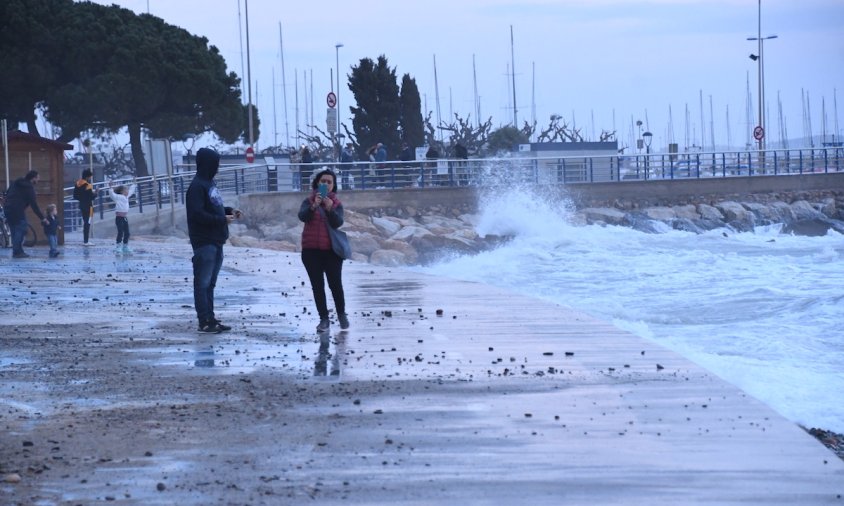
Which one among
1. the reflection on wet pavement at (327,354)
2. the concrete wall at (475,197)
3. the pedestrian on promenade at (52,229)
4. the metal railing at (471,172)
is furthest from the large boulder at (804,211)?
the reflection on wet pavement at (327,354)

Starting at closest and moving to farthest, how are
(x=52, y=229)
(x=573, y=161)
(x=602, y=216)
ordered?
(x=52, y=229)
(x=602, y=216)
(x=573, y=161)

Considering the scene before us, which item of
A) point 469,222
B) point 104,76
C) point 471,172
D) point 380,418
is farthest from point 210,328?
point 104,76

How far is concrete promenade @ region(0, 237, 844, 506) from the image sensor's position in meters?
6.35

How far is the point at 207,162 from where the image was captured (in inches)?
480

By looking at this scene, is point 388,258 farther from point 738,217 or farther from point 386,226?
point 738,217

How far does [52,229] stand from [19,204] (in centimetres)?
114

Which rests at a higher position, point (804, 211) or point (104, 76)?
point (104, 76)

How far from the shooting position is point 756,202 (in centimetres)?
5247

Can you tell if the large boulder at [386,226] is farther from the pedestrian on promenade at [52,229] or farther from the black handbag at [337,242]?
the black handbag at [337,242]

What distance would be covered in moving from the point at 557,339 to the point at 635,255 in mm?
24079

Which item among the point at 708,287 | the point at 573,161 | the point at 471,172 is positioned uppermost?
the point at 573,161

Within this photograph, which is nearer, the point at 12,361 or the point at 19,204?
the point at 12,361

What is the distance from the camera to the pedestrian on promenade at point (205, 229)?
1223cm

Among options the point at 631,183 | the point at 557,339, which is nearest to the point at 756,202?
the point at 631,183
